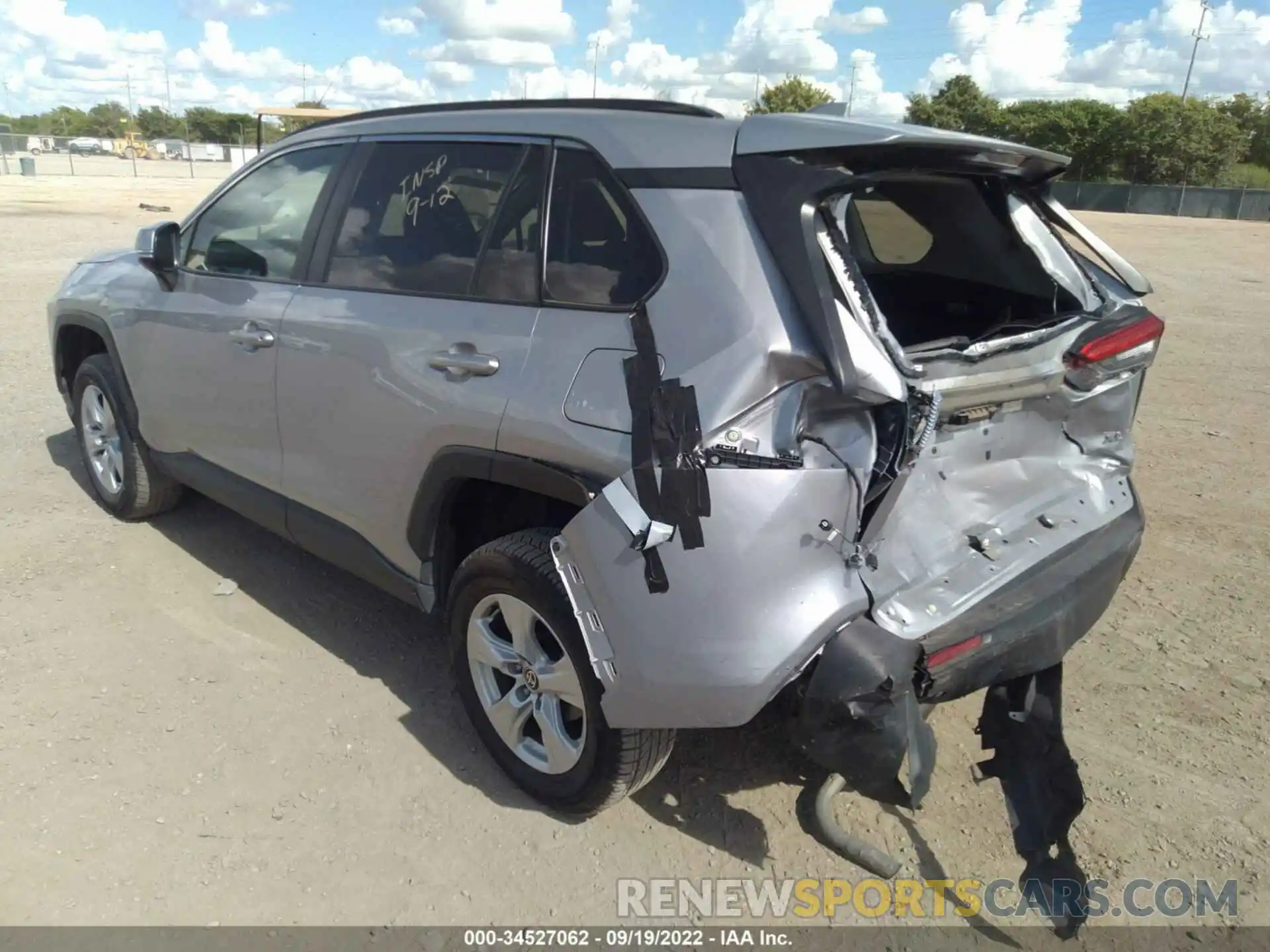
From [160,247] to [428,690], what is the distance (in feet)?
7.31

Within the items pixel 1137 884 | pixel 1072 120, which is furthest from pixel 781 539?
pixel 1072 120

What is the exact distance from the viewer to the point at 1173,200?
45.6m

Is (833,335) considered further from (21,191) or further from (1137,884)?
(21,191)

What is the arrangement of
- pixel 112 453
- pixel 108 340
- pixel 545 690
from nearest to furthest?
1. pixel 545 690
2. pixel 108 340
3. pixel 112 453

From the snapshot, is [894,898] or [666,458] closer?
[666,458]

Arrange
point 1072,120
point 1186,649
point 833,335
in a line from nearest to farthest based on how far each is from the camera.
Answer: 1. point 833,335
2. point 1186,649
3. point 1072,120

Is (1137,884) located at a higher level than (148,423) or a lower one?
lower

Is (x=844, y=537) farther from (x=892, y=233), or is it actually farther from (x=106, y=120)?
(x=106, y=120)

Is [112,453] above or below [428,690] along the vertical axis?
above

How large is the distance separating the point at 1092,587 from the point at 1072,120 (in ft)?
203

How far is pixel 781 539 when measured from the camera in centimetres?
223

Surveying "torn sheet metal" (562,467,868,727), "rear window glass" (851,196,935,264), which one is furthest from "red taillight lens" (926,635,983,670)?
"rear window glass" (851,196,935,264)

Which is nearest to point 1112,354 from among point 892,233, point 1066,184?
point 892,233

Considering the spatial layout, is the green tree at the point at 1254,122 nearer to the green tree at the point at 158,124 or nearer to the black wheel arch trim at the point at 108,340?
the black wheel arch trim at the point at 108,340
